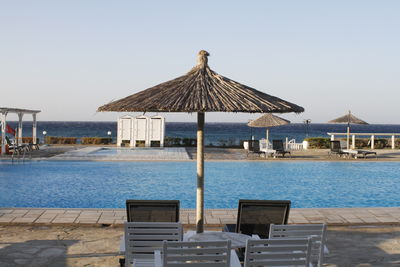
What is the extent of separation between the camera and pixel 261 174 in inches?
605

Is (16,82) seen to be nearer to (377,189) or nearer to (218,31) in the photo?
(218,31)

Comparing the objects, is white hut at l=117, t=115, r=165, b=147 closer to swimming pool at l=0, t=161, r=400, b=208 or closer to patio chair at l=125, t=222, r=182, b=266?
swimming pool at l=0, t=161, r=400, b=208

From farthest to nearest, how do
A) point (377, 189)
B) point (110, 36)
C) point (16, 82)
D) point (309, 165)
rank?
point (16, 82) → point (110, 36) → point (309, 165) → point (377, 189)

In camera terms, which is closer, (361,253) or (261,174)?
(361,253)

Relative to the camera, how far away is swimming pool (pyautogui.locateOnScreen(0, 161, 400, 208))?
37.1 feet

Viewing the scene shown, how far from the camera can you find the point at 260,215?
5.21 meters

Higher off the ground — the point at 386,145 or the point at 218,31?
the point at 218,31

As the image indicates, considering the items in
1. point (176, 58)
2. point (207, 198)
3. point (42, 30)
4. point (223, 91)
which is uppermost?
point (42, 30)

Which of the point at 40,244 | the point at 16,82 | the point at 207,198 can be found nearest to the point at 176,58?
the point at 207,198

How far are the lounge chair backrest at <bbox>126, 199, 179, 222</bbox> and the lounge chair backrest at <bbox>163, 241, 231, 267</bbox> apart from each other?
1421 mm

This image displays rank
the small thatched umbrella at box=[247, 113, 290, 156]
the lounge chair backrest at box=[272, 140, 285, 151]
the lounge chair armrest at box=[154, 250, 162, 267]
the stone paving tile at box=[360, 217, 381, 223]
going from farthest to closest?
the small thatched umbrella at box=[247, 113, 290, 156] → the lounge chair backrest at box=[272, 140, 285, 151] → the stone paving tile at box=[360, 217, 381, 223] → the lounge chair armrest at box=[154, 250, 162, 267]

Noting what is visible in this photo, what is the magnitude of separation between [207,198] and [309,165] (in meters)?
7.33

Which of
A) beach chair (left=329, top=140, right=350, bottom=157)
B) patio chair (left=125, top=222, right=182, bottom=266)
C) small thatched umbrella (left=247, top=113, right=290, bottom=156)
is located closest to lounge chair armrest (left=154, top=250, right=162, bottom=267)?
patio chair (left=125, top=222, right=182, bottom=266)

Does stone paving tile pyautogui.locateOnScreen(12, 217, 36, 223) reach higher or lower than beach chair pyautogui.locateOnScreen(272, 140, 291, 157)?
lower
